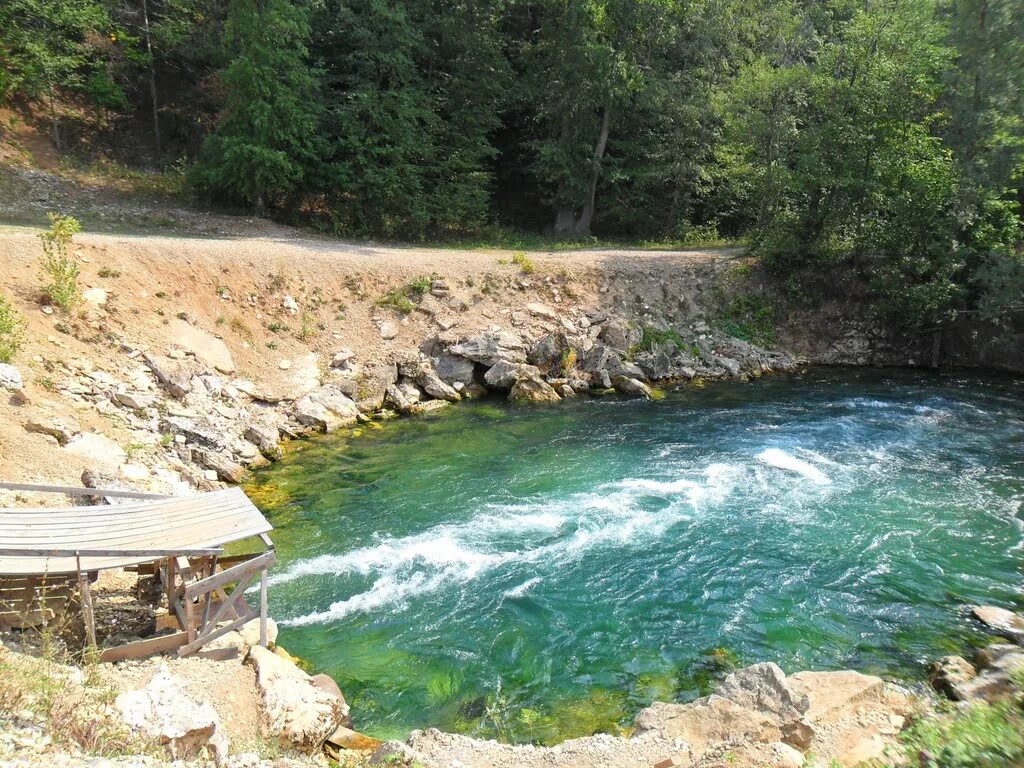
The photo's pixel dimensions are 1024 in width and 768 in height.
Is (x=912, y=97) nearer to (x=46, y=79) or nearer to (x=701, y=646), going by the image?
(x=701, y=646)

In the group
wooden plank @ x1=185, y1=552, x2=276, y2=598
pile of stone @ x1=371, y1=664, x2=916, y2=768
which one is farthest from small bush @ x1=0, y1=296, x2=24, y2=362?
pile of stone @ x1=371, y1=664, x2=916, y2=768

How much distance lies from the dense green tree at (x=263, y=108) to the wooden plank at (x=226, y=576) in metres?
17.1

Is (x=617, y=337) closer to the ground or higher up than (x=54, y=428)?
higher up

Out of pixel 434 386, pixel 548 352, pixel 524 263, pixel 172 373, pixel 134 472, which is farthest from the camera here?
pixel 524 263

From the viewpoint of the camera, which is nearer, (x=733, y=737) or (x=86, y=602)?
(x=733, y=737)

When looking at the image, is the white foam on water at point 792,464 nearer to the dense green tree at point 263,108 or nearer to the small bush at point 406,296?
the small bush at point 406,296

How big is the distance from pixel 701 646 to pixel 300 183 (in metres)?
21.0

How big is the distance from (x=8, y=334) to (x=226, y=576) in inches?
321

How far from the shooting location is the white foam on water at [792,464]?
12.8 meters

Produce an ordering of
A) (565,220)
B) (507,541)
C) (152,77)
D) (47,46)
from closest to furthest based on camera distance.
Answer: (507,541)
(47,46)
(152,77)
(565,220)

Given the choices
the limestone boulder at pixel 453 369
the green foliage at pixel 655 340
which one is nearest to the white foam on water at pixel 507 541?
the limestone boulder at pixel 453 369

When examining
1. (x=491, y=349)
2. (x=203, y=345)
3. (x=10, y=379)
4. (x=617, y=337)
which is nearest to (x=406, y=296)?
(x=491, y=349)

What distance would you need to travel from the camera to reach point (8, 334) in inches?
465

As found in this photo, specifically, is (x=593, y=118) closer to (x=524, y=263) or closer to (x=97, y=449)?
Answer: (x=524, y=263)
